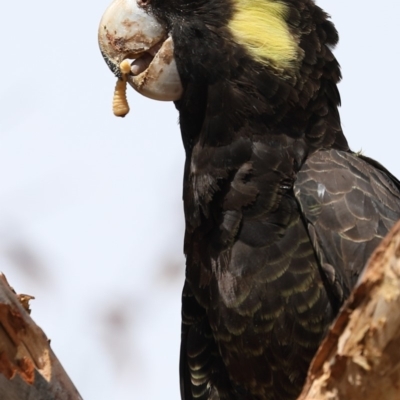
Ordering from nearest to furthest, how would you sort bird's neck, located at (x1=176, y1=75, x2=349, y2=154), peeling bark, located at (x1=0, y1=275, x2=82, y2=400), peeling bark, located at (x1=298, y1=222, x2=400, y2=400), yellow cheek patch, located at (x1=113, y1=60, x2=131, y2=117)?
peeling bark, located at (x1=298, y1=222, x2=400, y2=400), peeling bark, located at (x1=0, y1=275, x2=82, y2=400), bird's neck, located at (x1=176, y1=75, x2=349, y2=154), yellow cheek patch, located at (x1=113, y1=60, x2=131, y2=117)

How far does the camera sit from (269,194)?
349 centimetres

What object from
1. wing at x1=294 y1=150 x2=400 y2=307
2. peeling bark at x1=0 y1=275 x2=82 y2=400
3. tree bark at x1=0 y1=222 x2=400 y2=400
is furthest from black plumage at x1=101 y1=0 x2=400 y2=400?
tree bark at x1=0 y1=222 x2=400 y2=400

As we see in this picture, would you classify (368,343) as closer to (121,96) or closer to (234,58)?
(234,58)

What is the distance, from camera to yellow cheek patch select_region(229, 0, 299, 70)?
3.61 meters

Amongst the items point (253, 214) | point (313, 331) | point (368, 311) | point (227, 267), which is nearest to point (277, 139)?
point (253, 214)

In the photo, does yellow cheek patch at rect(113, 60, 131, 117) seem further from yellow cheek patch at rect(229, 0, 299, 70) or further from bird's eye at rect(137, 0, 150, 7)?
yellow cheek patch at rect(229, 0, 299, 70)

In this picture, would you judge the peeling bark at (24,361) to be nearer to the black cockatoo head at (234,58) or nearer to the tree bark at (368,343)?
the tree bark at (368,343)

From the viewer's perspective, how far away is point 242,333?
3.52 meters

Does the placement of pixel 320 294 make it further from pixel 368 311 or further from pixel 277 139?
pixel 368 311

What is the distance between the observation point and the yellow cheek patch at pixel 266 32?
11.8 feet

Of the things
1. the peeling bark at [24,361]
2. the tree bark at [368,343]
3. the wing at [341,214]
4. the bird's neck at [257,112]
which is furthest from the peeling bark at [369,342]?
the bird's neck at [257,112]

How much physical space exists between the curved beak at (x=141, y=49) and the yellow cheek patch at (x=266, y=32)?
1.10 ft

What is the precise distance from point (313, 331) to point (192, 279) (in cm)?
71

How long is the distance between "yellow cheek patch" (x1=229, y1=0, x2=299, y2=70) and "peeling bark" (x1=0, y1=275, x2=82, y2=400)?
62.5 inches
